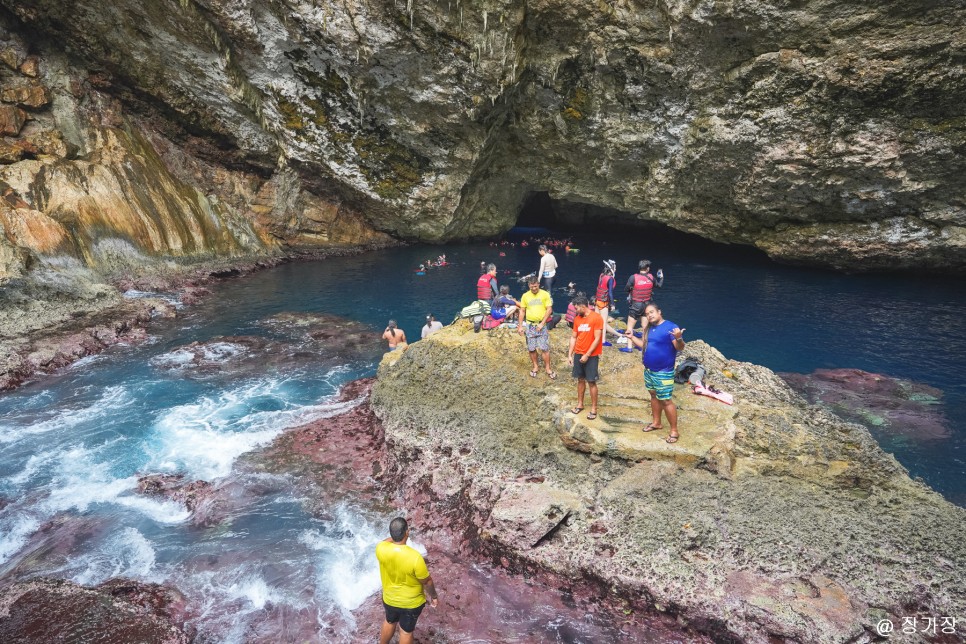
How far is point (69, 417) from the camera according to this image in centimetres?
1198

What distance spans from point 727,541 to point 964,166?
70.7ft

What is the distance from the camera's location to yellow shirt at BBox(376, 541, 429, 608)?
17.5 feet

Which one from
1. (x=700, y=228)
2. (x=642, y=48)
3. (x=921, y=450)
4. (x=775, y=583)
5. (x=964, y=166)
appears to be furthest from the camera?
(x=700, y=228)

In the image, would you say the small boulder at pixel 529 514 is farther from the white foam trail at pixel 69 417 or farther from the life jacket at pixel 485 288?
the white foam trail at pixel 69 417

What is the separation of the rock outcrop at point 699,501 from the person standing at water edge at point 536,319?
0.49m

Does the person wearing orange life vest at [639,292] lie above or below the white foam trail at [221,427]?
above

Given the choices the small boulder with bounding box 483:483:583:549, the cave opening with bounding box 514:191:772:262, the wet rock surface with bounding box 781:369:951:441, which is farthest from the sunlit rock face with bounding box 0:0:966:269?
the small boulder with bounding box 483:483:583:549

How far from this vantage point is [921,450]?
35.1ft

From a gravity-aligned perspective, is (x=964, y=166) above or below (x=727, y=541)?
above

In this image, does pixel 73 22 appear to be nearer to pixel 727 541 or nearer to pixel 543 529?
pixel 543 529

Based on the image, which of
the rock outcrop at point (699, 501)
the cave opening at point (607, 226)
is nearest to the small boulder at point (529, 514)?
the rock outcrop at point (699, 501)

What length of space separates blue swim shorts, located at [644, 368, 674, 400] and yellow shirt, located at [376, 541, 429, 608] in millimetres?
4428

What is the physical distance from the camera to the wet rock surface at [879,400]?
1165 cm

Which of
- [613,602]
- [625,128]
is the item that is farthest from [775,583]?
[625,128]
